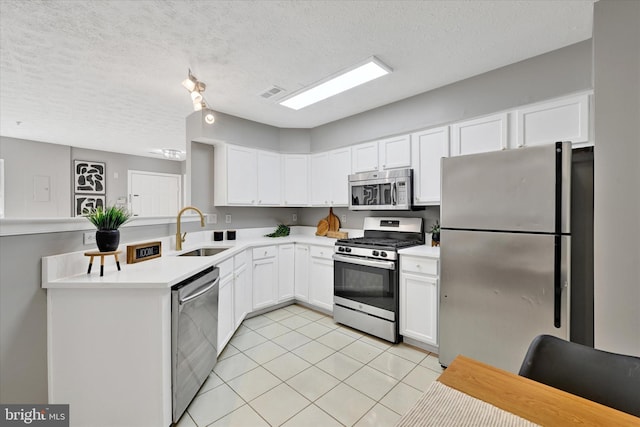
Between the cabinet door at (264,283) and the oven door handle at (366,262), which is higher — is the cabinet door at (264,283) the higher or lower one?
the lower one

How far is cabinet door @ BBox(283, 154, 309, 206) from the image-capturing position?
4.09 m

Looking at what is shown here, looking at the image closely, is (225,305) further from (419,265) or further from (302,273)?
(419,265)

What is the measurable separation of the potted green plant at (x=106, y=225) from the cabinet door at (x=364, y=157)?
254 cm

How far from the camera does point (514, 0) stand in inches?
66.3

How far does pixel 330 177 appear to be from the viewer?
152 inches

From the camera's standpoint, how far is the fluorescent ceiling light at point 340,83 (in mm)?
2429

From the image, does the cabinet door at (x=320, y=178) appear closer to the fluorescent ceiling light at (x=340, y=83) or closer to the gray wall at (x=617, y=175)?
the fluorescent ceiling light at (x=340, y=83)

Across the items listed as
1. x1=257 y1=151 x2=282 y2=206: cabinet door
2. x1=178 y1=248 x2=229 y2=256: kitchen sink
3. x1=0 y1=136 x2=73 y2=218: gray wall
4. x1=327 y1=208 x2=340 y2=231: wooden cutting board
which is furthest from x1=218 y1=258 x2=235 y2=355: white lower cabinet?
Answer: x1=0 y1=136 x2=73 y2=218: gray wall

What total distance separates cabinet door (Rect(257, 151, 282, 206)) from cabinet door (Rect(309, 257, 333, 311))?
1.09m

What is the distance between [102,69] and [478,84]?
3.47 m

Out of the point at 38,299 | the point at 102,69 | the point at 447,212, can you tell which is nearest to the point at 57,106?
the point at 102,69

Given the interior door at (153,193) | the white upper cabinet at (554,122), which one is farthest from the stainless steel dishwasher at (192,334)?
the interior door at (153,193)

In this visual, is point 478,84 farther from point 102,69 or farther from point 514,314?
point 102,69

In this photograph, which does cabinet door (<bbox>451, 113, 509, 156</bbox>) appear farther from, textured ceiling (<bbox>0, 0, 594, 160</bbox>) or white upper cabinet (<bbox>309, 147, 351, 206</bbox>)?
white upper cabinet (<bbox>309, 147, 351, 206</bbox>)
